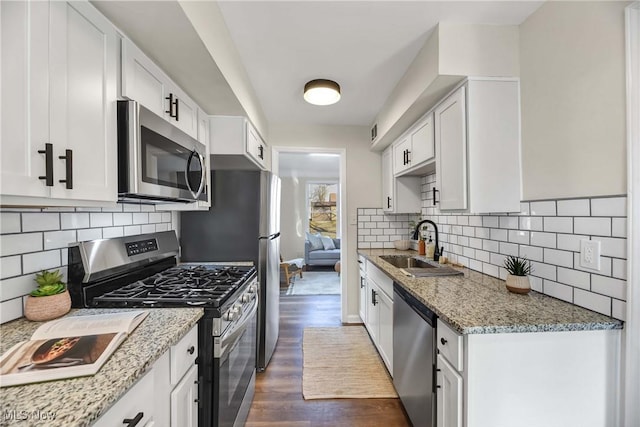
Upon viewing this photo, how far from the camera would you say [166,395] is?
1012mm

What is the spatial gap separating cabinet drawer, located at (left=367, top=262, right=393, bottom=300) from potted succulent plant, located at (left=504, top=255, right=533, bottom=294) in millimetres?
776

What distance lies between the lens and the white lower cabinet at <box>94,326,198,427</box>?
30.4 inches

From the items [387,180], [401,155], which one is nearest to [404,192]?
[387,180]

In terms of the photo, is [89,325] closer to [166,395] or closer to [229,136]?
[166,395]

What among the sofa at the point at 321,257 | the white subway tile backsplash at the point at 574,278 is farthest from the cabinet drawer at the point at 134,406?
the sofa at the point at 321,257

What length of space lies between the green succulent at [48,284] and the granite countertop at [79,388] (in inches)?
4.3

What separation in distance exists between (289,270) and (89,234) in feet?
14.1

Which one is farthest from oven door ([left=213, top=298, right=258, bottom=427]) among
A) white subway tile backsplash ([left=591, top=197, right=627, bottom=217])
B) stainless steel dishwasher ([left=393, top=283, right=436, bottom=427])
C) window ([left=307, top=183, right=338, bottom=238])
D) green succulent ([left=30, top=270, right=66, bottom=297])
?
window ([left=307, top=183, right=338, bottom=238])

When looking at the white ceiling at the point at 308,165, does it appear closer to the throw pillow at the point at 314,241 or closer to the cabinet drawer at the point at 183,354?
the throw pillow at the point at 314,241

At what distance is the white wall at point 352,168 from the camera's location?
3.35m

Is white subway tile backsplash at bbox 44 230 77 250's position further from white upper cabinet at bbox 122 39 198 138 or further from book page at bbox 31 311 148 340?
white upper cabinet at bbox 122 39 198 138

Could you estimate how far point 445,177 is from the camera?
6.04 ft

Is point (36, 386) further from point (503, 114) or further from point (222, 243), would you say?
point (503, 114)

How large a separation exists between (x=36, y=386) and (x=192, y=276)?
1.02 m
